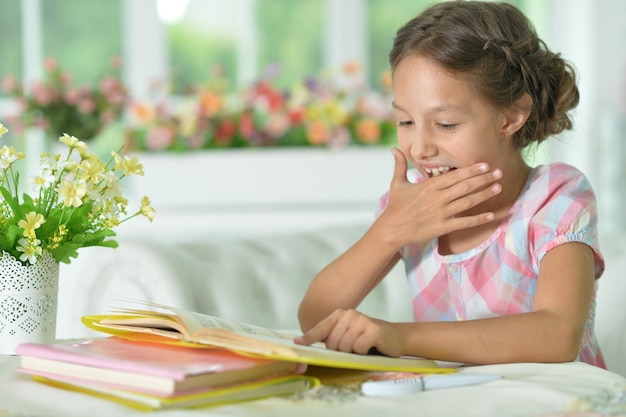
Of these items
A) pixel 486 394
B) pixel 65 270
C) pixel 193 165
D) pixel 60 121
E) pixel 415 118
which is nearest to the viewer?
pixel 486 394

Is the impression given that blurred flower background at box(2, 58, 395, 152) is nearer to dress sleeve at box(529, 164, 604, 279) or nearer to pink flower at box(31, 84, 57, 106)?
pink flower at box(31, 84, 57, 106)

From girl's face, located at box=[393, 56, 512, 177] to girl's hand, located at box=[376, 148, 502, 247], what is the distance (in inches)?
1.4

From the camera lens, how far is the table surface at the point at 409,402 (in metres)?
0.93

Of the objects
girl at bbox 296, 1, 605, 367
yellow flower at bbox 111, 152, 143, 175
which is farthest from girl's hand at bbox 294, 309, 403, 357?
yellow flower at bbox 111, 152, 143, 175

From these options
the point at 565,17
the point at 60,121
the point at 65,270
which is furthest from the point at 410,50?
the point at 565,17

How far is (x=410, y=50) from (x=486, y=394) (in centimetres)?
68

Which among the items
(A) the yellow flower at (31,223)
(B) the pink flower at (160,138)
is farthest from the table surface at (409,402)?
(B) the pink flower at (160,138)

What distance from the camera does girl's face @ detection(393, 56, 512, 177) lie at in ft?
4.70

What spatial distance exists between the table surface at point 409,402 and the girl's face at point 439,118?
0.47 m

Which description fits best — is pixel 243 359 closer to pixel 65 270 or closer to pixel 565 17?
pixel 65 270

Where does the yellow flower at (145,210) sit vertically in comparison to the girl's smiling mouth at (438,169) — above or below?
below

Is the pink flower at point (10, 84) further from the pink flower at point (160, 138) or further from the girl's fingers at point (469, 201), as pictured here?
the girl's fingers at point (469, 201)

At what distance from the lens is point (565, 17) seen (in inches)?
182

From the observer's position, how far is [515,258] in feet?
5.00
